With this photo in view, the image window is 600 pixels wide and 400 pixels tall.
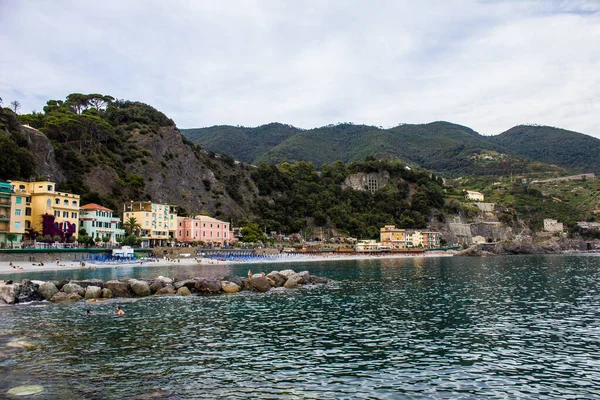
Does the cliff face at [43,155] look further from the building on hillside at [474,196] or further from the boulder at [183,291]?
the building on hillside at [474,196]

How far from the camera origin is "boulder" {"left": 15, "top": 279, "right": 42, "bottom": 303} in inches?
1116

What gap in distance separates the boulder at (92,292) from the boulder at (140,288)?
2.27 m

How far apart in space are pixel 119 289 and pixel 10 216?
4181 centimetres

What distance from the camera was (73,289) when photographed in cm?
2998

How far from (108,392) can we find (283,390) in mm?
4641

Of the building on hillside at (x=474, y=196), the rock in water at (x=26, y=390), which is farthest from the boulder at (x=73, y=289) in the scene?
the building on hillside at (x=474, y=196)

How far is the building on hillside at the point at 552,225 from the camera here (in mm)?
153000

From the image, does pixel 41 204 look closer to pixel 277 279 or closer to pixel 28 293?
pixel 28 293

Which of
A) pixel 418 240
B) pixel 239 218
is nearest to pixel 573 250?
pixel 418 240

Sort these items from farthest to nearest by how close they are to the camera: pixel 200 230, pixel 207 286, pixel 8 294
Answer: pixel 200 230 < pixel 207 286 < pixel 8 294

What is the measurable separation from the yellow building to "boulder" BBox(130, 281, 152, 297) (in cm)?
10426

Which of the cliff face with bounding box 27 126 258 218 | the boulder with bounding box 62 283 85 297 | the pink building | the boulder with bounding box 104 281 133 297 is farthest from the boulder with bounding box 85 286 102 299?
the pink building

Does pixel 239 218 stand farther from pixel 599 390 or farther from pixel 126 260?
pixel 599 390

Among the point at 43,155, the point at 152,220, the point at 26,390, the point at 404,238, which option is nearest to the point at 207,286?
the point at 26,390
